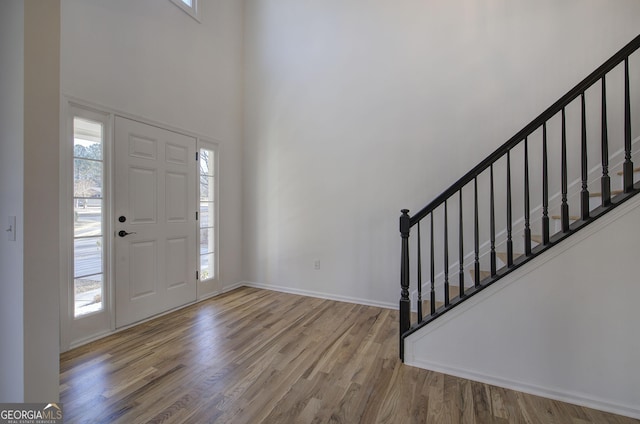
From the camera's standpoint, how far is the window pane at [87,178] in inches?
93.4

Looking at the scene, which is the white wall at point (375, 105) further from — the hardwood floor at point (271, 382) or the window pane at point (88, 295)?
the window pane at point (88, 295)

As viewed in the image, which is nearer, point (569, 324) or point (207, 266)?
point (569, 324)

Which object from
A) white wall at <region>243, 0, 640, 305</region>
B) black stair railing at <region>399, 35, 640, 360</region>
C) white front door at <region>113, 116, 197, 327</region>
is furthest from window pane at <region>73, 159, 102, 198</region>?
black stair railing at <region>399, 35, 640, 360</region>

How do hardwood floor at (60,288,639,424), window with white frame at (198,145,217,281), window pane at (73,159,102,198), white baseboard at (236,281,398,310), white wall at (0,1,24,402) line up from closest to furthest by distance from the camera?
1. white wall at (0,1,24,402)
2. hardwood floor at (60,288,639,424)
3. window pane at (73,159,102,198)
4. white baseboard at (236,281,398,310)
5. window with white frame at (198,145,217,281)

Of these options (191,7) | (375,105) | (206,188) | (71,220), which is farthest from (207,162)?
(375,105)

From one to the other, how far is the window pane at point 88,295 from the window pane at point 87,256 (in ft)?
0.21

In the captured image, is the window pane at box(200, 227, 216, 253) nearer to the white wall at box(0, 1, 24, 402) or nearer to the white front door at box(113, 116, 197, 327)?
the white front door at box(113, 116, 197, 327)

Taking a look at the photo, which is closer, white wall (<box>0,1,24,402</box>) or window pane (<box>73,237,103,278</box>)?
white wall (<box>0,1,24,402</box>)

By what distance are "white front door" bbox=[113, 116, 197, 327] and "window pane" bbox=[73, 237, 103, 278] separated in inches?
5.5

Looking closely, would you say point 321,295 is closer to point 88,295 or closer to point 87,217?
point 88,295

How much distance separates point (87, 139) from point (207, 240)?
171cm

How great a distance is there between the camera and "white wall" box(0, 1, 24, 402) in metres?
1.31

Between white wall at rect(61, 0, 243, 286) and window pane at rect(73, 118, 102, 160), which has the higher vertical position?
white wall at rect(61, 0, 243, 286)

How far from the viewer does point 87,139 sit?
245cm
